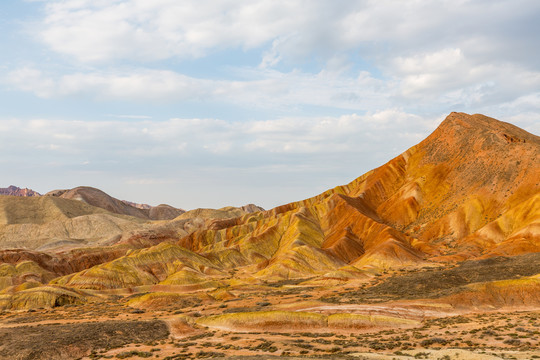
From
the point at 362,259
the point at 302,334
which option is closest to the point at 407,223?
the point at 362,259

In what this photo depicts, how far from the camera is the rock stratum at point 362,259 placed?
2591 inches

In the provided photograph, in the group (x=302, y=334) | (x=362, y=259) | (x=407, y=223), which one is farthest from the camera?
(x=407, y=223)

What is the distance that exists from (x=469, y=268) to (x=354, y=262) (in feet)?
144

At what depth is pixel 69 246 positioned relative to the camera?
187875 millimetres

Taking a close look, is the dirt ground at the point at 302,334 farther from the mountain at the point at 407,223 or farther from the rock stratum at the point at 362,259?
the mountain at the point at 407,223

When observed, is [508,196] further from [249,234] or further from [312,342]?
[312,342]

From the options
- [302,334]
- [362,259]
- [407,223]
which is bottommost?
[302,334]

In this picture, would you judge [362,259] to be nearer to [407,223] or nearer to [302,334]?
[407,223]

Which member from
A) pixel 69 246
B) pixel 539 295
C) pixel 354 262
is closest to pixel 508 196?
pixel 354 262

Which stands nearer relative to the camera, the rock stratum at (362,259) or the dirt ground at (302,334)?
the dirt ground at (302,334)

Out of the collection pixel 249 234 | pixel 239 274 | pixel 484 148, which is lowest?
pixel 239 274

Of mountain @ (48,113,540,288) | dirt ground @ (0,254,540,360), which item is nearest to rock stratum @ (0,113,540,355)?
mountain @ (48,113,540,288)

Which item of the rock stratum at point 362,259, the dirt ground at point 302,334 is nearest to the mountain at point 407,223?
the rock stratum at point 362,259

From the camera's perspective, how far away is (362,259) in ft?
426
